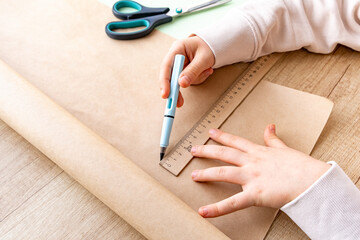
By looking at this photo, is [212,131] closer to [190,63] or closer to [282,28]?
[190,63]

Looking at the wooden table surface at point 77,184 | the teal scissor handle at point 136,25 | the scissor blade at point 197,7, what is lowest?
the wooden table surface at point 77,184

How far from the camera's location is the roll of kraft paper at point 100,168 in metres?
0.48

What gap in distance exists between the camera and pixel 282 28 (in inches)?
29.5

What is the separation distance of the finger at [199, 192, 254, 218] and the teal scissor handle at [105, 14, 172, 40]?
0.45m

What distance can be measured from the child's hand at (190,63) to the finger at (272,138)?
17 centimetres

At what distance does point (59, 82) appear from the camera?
691mm

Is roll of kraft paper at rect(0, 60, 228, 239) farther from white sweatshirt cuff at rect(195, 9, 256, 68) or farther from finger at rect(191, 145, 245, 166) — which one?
white sweatshirt cuff at rect(195, 9, 256, 68)

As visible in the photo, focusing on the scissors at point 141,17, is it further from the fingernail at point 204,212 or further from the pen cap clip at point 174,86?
the fingernail at point 204,212

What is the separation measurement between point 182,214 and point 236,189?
118 millimetres

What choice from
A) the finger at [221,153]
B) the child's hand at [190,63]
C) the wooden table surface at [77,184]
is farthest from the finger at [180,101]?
the wooden table surface at [77,184]

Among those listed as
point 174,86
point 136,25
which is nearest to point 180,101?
point 174,86

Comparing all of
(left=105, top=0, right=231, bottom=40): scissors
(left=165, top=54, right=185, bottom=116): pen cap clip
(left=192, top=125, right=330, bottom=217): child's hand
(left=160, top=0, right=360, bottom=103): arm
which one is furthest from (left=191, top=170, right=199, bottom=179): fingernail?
(left=105, top=0, right=231, bottom=40): scissors

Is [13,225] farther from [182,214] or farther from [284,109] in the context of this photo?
[284,109]

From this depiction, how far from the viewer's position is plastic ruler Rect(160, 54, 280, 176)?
585mm
